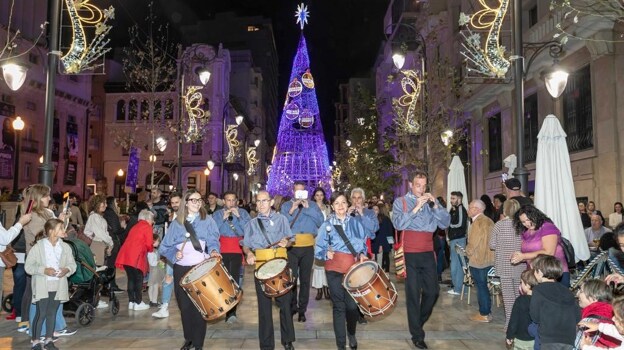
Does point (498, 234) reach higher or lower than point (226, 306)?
higher

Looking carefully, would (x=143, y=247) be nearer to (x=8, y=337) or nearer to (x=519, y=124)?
(x=8, y=337)

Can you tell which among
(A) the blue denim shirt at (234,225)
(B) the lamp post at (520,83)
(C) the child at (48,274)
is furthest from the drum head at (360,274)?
(B) the lamp post at (520,83)

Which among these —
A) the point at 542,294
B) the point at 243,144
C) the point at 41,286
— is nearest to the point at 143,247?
the point at 41,286

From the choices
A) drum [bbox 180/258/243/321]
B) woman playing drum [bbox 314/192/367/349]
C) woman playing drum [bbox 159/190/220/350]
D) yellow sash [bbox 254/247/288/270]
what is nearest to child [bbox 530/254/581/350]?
woman playing drum [bbox 314/192/367/349]

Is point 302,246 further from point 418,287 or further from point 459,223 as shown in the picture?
point 459,223

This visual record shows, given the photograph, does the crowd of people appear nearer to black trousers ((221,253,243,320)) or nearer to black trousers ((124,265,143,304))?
black trousers ((221,253,243,320))

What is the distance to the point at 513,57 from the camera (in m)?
10.2

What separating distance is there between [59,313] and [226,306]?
3.44 metres

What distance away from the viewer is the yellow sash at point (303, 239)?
9516 millimetres

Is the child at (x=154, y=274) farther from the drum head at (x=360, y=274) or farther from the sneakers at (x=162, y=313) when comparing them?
the drum head at (x=360, y=274)

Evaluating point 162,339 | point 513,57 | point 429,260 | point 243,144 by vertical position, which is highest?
point 243,144

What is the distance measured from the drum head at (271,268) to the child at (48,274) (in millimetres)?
2882

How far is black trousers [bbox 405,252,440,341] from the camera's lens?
736 centimetres

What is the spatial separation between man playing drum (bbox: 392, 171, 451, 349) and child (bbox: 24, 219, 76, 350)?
4.80 m
